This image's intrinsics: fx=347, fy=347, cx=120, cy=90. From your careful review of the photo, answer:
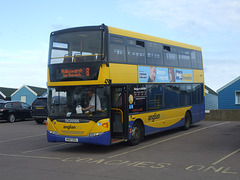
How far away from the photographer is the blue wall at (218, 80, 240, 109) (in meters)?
35.8

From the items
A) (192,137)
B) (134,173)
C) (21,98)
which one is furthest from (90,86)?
(21,98)

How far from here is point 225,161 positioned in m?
9.58

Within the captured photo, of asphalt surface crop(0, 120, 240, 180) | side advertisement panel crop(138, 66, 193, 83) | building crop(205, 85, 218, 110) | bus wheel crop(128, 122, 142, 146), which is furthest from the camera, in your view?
building crop(205, 85, 218, 110)

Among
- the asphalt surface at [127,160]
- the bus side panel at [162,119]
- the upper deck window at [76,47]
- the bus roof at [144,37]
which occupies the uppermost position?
the bus roof at [144,37]

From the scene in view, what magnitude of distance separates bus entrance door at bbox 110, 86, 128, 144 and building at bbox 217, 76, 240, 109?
25827mm

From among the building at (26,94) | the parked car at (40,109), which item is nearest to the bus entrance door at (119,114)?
the parked car at (40,109)

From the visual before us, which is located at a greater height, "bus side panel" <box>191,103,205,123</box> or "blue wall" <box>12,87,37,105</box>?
"blue wall" <box>12,87,37,105</box>

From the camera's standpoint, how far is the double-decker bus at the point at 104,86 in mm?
11516

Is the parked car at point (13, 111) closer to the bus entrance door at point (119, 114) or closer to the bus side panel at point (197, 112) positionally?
the bus side panel at point (197, 112)

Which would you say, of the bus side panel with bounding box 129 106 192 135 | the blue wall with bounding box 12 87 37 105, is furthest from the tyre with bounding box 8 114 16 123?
the blue wall with bounding box 12 87 37 105

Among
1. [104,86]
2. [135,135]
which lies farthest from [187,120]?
[104,86]

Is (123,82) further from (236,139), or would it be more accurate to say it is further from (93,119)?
(236,139)

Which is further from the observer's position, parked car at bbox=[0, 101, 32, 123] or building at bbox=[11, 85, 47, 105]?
building at bbox=[11, 85, 47, 105]

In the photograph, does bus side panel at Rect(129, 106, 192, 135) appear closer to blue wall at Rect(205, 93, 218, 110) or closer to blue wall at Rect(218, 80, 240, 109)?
blue wall at Rect(218, 80, 240, 109)
